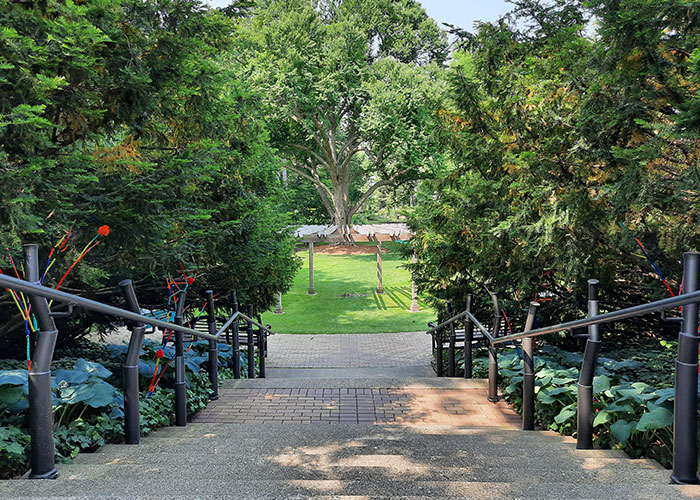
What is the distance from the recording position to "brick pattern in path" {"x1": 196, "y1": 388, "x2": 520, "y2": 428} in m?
4.34

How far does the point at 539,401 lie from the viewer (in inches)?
148

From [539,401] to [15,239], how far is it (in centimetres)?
367

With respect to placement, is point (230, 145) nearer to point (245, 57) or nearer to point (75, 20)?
point (75, 20)

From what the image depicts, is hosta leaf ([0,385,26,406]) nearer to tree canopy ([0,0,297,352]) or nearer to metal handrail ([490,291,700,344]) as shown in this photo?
tree canopy ([0,0,297,352])

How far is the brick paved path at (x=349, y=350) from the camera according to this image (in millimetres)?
10320

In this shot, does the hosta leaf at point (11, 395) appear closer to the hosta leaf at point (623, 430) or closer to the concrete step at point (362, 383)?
the concrete step at point (362, 383)

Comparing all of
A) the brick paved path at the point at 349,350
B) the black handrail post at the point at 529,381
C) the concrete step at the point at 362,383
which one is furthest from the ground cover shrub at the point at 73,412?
the brick paved path at the point at 349,350

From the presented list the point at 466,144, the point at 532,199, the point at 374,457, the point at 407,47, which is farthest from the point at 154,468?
the point at 407,47

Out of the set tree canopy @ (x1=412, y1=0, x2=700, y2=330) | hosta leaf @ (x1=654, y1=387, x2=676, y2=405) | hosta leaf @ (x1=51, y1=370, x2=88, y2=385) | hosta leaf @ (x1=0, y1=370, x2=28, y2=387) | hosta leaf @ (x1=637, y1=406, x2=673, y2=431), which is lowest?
hosta leaf @ (x1=51, y1=370, x2=88, y2=385)

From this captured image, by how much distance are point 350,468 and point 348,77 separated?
21.1 m

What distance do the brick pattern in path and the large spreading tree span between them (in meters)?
15.1

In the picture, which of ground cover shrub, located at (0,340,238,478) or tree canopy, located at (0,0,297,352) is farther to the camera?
tree canopy, located at (0,0,297,352)

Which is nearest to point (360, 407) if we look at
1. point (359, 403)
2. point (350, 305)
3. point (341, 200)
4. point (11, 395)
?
point (359, 403)

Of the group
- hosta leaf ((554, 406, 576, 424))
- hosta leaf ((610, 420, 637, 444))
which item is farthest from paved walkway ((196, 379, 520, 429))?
hosta leaf ((610, 420, 637, 444))
